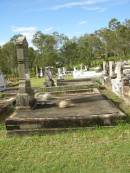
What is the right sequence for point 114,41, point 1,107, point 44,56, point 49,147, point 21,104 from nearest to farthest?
point 49,147
point 21,104
point 1,107
point 44,56
point 114,41

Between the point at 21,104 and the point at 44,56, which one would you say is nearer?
the point at 21,104

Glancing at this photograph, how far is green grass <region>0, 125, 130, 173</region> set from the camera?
5738mm

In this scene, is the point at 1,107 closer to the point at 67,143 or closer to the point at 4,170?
the point at 67,143

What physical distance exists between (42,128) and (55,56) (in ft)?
148

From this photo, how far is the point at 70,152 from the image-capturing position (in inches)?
259

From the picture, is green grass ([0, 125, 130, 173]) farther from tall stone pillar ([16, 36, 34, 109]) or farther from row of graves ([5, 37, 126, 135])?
tall stone pillar ([16, 36, 34, 109])

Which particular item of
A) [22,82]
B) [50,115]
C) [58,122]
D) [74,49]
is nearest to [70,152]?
[58,122]

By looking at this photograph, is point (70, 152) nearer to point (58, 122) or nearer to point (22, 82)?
point (58, 122)

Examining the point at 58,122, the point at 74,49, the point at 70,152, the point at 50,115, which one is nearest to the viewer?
the point at 70,152

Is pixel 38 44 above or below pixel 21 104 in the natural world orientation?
above

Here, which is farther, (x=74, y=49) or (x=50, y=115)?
(x=74, y=49)

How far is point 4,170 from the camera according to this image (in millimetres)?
5809

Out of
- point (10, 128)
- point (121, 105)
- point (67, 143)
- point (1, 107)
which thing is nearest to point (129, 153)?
point (67, 143)

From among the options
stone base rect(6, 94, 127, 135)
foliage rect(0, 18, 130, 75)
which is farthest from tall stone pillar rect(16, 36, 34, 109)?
foliage rect(0, 18, 130, 75)
